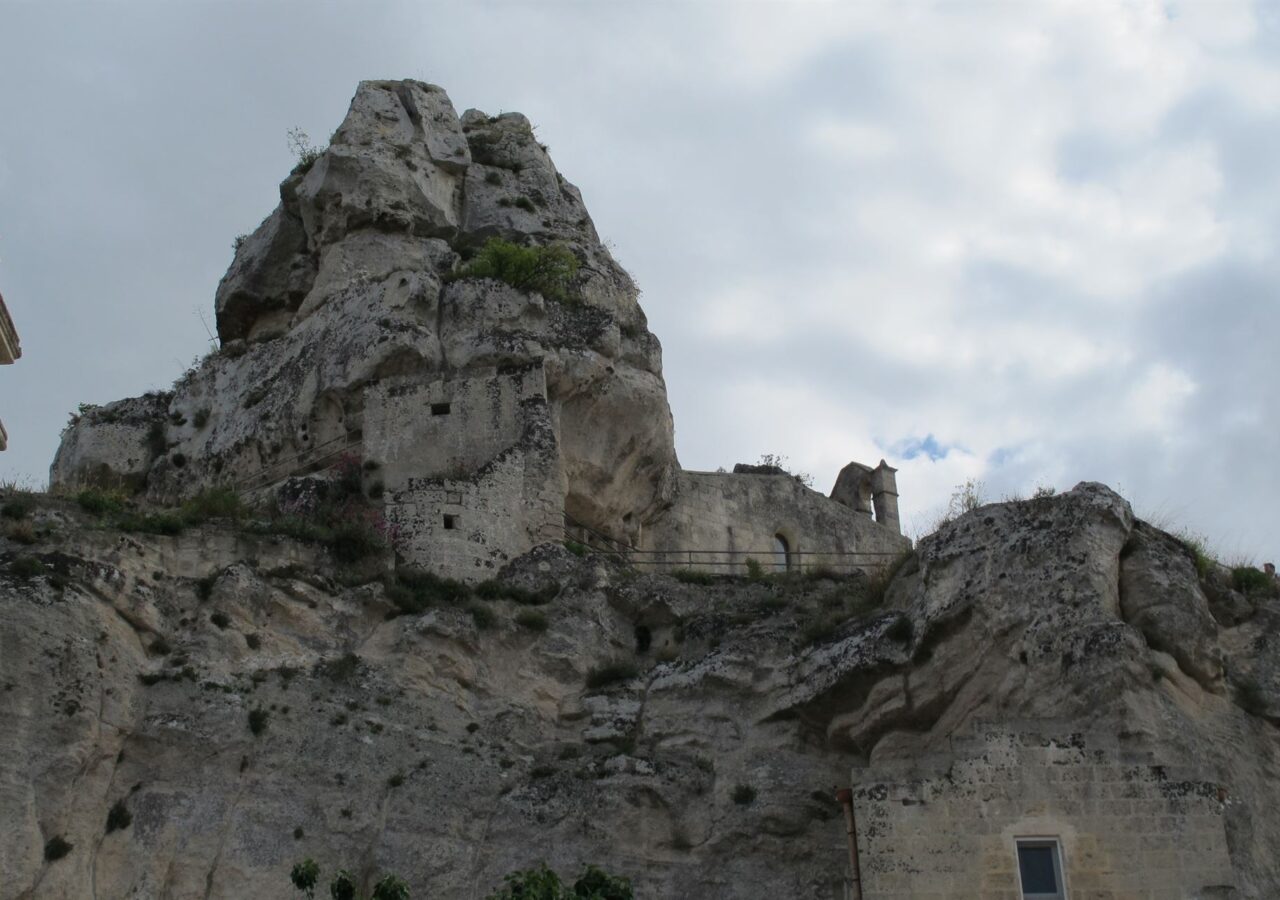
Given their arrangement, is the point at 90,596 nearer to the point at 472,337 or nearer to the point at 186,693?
the point at 186,693

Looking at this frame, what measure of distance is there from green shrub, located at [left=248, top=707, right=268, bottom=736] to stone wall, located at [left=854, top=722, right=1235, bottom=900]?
7909 millimetres

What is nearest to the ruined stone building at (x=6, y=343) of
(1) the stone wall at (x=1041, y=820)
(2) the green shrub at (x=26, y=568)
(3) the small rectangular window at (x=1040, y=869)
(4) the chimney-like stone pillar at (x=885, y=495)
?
(2) the green shrub at (x=26, y=568)

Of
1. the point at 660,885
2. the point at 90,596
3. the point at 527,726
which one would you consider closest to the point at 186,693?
the point at 90,596

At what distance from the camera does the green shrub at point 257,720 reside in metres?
19.5

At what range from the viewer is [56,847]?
17453 mm

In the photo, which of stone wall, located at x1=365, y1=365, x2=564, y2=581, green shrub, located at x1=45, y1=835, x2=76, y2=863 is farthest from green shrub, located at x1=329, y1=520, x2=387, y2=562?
green shrub, located at x1=45, y1=835, x2=76, y2=863

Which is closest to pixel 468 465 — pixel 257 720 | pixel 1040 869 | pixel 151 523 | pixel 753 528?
pixel 151 523

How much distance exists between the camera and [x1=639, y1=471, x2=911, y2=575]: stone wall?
28.0m

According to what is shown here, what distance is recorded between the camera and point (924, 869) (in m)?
15.7

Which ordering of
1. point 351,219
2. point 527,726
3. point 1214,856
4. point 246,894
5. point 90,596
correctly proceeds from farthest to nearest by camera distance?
point 351,219 → point 527,726 → point 90,596 → point 246,894 → point 1214,856

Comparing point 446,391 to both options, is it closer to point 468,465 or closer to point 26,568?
point 468,465

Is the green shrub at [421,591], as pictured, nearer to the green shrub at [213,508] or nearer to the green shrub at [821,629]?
the green shrub at [213,508]

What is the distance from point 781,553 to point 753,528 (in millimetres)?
723

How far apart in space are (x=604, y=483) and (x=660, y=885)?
8.77 metres
